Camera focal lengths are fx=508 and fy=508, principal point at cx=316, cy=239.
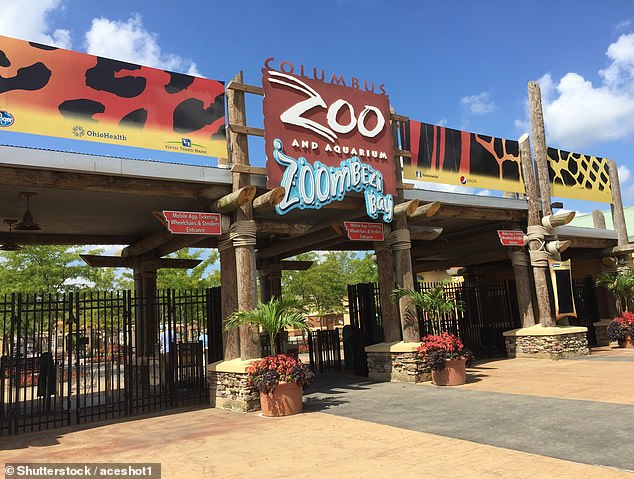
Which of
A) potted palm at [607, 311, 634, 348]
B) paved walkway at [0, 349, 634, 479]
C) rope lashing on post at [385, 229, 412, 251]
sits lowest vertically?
paved walkway at [0, 349, 634, 479]

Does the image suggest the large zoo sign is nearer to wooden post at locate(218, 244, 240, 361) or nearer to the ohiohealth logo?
wooden post at locate(218, 244, 240, 361)

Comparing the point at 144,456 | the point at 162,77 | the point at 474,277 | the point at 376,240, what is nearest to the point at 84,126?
the point at 162,77

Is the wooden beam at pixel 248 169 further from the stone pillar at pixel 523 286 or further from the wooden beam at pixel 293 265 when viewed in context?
the stone pillar at pixel 523 286

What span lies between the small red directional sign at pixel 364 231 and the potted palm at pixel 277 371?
2.74m

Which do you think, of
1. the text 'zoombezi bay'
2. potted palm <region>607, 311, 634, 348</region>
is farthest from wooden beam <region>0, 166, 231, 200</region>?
potted palm <region>607, 311, 634, 348</region>

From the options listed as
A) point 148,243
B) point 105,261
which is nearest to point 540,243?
point 148,243

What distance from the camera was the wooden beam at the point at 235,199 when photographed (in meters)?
10.1

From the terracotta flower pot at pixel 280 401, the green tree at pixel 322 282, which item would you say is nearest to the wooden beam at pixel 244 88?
the terracotta flower pot at pixel 280 401

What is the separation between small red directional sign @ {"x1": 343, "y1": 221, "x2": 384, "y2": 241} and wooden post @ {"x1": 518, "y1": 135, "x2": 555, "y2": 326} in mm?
6170

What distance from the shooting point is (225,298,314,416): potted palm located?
9266mm

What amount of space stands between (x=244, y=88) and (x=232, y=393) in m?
6.49

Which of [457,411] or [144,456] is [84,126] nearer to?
[144,456]

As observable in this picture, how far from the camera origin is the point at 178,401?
11781 mm

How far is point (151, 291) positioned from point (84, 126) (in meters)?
7.15
